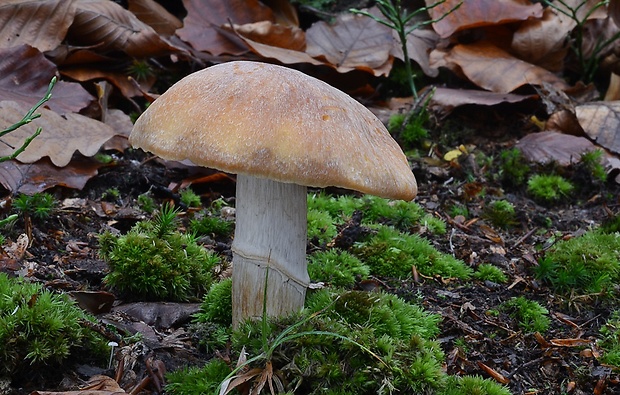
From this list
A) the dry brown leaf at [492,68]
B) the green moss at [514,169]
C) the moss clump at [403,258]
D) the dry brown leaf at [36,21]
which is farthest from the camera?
the dry brown leaf at [492,68]

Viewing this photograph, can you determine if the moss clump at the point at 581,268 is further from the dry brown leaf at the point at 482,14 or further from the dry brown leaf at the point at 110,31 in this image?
the dry brown leaf at the point at 110,31

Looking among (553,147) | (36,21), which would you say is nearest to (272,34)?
(36,21)

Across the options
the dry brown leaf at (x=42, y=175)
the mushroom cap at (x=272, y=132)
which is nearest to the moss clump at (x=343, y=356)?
the mushroom cap at (x=272, y=132)

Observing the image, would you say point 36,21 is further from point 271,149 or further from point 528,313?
point 528,313

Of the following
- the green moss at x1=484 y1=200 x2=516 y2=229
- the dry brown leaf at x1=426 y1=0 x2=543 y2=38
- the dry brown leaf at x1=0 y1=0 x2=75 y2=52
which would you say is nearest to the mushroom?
the green moss at x1=484 y1=200 x2=516 y2=229

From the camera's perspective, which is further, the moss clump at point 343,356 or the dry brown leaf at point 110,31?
the dry brown leaf at point 110,31

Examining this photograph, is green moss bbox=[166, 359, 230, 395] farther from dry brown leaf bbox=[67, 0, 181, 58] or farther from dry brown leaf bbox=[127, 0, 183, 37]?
dry brown leaf bbox=[127, 0, 183, 37]

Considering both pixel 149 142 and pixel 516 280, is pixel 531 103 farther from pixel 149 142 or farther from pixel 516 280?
pixel 149 142
